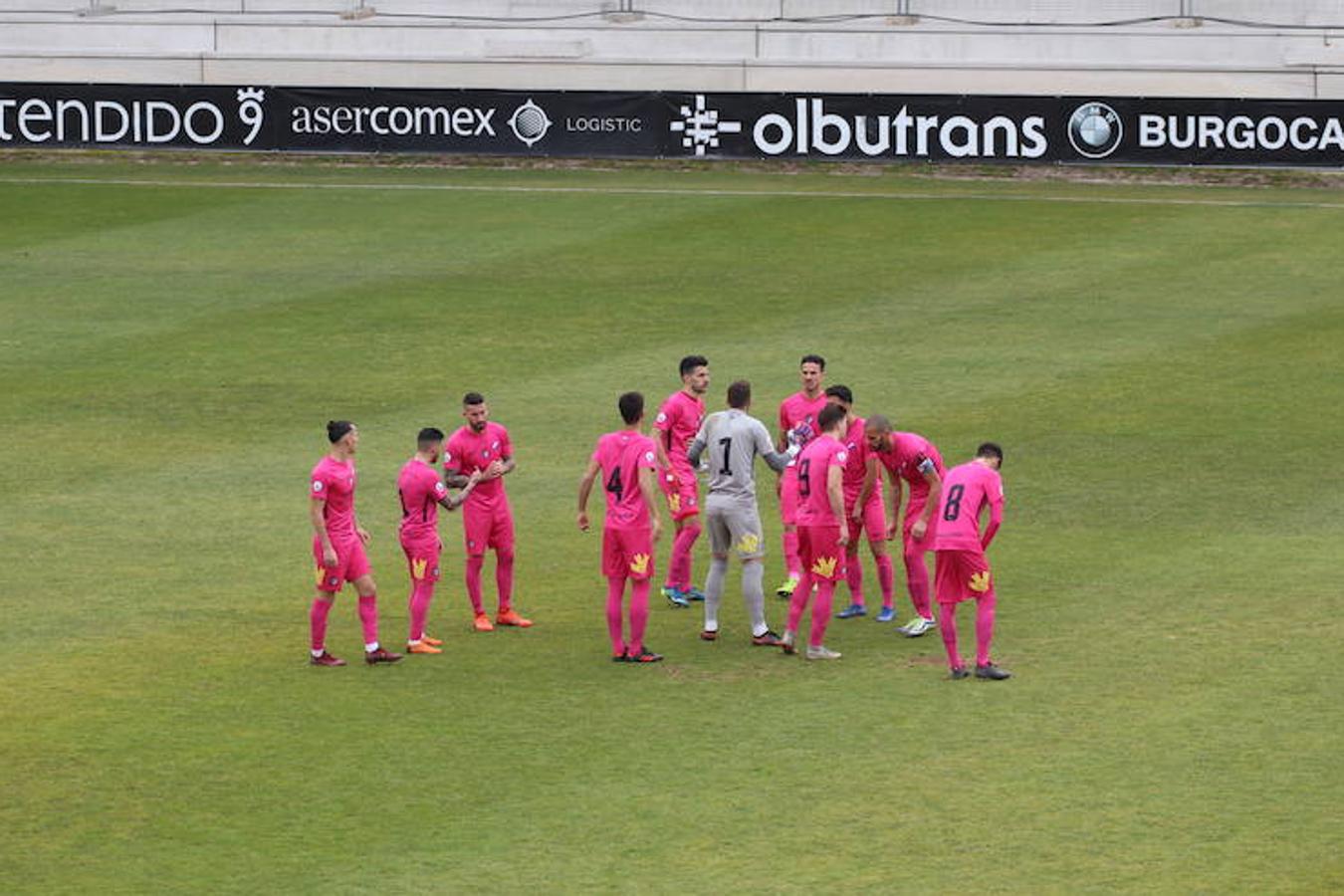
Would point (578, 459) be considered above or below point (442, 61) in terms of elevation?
below

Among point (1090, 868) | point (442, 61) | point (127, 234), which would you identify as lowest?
point (1090, 868)

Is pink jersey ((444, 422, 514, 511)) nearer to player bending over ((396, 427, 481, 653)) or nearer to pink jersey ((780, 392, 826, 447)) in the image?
player bending over ((396, 427, 481, 653))

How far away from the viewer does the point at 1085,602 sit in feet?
64.9

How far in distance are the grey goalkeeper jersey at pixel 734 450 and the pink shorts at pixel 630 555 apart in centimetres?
102

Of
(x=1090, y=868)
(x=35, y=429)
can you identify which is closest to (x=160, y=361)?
(x=35, y=429)

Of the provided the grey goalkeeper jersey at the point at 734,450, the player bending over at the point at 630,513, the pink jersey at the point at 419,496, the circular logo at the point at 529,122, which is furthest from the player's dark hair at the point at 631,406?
the circular logo at the point at 529,122

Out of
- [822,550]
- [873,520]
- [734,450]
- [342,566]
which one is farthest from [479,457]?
[873,520]

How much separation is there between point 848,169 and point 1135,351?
14.9 m

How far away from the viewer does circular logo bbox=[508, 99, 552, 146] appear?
45.6 metres

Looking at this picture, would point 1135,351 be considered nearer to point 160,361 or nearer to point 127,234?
point 160,361

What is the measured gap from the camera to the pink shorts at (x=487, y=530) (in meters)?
19.1

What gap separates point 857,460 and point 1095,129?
25.5m

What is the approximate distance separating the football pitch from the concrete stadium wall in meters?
6.11

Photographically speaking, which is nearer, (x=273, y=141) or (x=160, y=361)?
(x=160, y=361)
